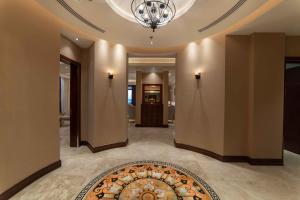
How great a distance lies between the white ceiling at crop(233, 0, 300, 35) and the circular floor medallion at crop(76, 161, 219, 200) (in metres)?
3.19

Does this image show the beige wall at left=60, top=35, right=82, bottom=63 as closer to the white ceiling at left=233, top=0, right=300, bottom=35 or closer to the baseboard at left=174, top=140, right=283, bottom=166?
the white ceiling at left=233, top=0, right=300, bottom=35

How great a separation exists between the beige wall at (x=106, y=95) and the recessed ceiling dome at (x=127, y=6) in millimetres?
1331

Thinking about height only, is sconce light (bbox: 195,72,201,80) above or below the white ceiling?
below

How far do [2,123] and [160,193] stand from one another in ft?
8.48

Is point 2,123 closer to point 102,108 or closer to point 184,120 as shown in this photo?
point 102,108

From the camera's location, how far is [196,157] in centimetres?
374

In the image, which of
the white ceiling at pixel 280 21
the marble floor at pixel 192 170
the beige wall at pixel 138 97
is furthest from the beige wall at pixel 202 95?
the beige wall at pixel 138 97

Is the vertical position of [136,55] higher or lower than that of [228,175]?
higher

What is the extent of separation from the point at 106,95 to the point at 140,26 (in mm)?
2057

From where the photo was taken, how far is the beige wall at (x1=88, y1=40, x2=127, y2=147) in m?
4.00

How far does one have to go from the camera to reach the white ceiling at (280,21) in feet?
7.60

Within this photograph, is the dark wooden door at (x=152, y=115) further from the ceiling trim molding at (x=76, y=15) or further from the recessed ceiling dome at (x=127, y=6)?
the recessed ceiling dome at (x=127, y=6)

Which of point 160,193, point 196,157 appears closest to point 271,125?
point 196,157

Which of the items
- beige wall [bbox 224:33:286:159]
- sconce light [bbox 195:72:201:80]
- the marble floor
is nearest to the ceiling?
beige wall [bbox 224:33:286:159]
